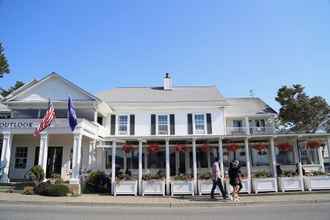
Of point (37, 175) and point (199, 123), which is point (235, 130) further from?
point (37, 175)

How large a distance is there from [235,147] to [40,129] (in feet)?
42.6

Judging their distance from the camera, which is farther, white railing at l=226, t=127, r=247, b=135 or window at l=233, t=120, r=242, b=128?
window at l=233, t=120, r=242, b=128

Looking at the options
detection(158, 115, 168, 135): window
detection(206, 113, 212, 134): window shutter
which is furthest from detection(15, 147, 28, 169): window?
detection(206, 113, 212, 134): window shutter

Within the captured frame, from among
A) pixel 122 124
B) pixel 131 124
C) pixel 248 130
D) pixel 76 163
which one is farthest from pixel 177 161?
pixel 76 163

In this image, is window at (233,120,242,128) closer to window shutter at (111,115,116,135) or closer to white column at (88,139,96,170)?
window shutter at (111,115,116,135)

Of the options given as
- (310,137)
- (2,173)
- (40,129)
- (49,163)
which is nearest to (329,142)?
(310,137)

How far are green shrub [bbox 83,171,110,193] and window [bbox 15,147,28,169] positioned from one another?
7.19 metres

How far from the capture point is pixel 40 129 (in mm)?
17188

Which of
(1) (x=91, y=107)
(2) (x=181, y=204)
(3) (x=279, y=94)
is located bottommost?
(2) (x=181, y=204)

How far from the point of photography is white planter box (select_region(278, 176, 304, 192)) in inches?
637

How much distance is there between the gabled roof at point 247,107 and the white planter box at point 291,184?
10102 mm

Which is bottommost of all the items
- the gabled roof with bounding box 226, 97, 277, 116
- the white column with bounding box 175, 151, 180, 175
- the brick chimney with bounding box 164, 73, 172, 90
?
the white column with bounding box 175, 151, 180, 175

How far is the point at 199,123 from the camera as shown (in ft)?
76.6

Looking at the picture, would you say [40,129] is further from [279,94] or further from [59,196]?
[279,94]
